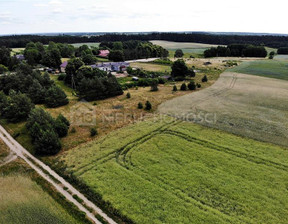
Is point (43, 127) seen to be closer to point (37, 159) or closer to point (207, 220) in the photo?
point (37, 159)

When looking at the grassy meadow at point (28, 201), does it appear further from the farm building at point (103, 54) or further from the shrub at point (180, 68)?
the farm building at point (103, 54)

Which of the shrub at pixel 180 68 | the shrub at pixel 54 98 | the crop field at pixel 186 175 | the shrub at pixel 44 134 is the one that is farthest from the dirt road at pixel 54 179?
the shrub at pixel 180 68

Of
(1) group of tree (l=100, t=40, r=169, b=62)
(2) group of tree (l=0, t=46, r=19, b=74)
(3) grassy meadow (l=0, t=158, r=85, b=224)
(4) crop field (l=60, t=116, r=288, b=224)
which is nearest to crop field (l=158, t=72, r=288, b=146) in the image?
(4) crop field (l=60, t=116, r=288, b=224)

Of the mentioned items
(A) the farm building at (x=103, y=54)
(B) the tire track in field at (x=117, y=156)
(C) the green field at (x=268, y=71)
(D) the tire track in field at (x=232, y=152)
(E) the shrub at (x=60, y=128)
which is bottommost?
(B) the tire track in field at (x=117, y=156)

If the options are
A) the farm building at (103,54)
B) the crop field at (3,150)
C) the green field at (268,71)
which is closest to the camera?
the crop field at (3,150)

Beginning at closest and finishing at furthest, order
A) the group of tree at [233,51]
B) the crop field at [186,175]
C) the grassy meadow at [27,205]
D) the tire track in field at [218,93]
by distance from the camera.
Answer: the grassy meadow at [27,205] → the crop field at [186,175] → the tire track in field at [218,93] → the group of tree at [233,51]
